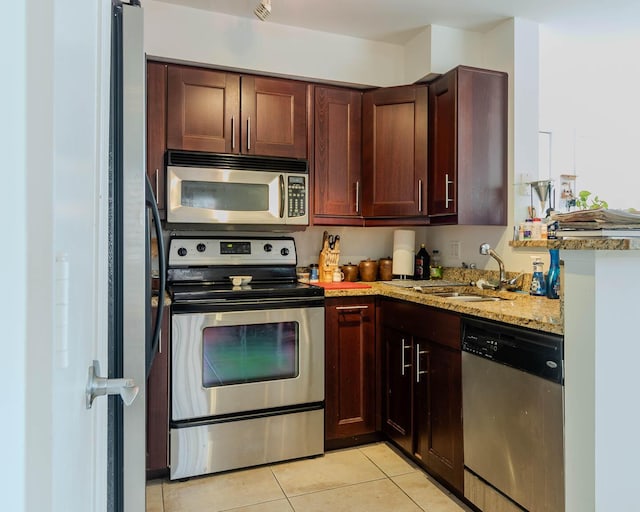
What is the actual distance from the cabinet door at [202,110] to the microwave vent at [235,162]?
0.05m

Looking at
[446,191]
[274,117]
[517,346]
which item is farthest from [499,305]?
[274,117]

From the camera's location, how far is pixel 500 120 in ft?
8.91

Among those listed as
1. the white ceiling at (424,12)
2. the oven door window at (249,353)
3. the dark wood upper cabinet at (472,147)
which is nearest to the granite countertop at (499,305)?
the oven door window at (249,353)

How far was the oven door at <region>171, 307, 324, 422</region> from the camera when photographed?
2320mm

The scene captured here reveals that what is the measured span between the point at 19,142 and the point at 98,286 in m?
0.53

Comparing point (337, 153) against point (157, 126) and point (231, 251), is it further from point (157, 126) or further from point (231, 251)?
point (157, 126)

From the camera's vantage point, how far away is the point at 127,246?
112 centimetres

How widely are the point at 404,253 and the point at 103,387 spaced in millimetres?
2694

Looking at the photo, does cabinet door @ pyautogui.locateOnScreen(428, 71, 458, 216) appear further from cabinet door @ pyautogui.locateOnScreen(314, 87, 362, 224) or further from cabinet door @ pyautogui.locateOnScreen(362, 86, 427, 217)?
cabinet door @ pyautogui.locateOnScreen(314, 87, 362, 224)

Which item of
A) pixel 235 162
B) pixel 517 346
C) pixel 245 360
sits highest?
pixel 235 162

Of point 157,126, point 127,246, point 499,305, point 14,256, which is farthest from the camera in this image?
point 157,126

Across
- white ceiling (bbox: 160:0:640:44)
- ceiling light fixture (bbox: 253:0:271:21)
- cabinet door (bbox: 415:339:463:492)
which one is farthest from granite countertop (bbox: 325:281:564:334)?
white ceiling (bbox: 160:0:640:44)

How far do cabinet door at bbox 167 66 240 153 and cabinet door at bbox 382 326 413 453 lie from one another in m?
1.48

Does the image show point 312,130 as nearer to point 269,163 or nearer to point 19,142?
point 269,163
